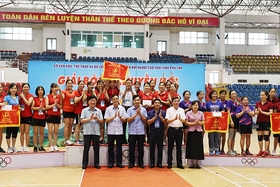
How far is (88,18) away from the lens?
26141 millimetres

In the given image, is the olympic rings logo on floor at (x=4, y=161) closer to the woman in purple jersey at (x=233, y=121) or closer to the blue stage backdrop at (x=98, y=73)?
the blue stage backdrop at (x=98, y=73)

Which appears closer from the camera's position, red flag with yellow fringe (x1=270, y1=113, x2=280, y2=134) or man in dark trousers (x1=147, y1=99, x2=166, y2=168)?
man in dark trousers (x1=147, y1=99, x2=166, y2=168)

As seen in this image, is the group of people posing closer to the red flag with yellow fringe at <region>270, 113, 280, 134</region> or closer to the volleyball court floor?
the red flag with yellow fringe at <region>270, 113, 280, 134</region>

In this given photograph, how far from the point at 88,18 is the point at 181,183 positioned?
22.2 metres

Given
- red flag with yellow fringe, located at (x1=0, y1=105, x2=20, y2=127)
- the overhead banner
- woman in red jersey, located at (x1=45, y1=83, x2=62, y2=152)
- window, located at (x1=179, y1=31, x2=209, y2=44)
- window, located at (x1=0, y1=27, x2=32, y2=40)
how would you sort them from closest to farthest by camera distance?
red flag with yellow fringe, located at (x1=0, y1=105, x2=20, y2=127) → woman in red jersey, located at (x1=45, y1=83, x2=62, y2=152) → the overhead banner → window, located at (x1=0, y1=27, x2=32, y2=40) → window, located at (x1=179, y1=31, x2=209, y2=44)

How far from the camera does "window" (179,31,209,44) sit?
31.6 metres

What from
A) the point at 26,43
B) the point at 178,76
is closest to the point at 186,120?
the point at 178,76

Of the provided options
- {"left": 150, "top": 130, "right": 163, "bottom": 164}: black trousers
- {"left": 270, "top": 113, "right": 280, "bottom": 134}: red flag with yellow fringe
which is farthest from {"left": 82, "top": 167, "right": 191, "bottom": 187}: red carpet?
{"left": 270, "top": 113, "right": 280, "bottom": 134}: red flag with yellow fringe

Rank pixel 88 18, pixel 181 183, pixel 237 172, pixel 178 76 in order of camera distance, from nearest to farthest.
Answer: pixel 181 183 < pixel 237 172 < pixel 178 76 < pixel 88 18

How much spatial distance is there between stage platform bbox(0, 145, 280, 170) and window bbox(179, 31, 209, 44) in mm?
24801

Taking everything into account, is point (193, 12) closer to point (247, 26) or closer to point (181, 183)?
point (247, 26)

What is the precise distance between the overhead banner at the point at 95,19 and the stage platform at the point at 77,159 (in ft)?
65.7

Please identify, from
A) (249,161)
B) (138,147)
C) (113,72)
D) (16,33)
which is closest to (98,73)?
(113,72)

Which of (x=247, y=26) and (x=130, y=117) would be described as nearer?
(x=130, y=117)
